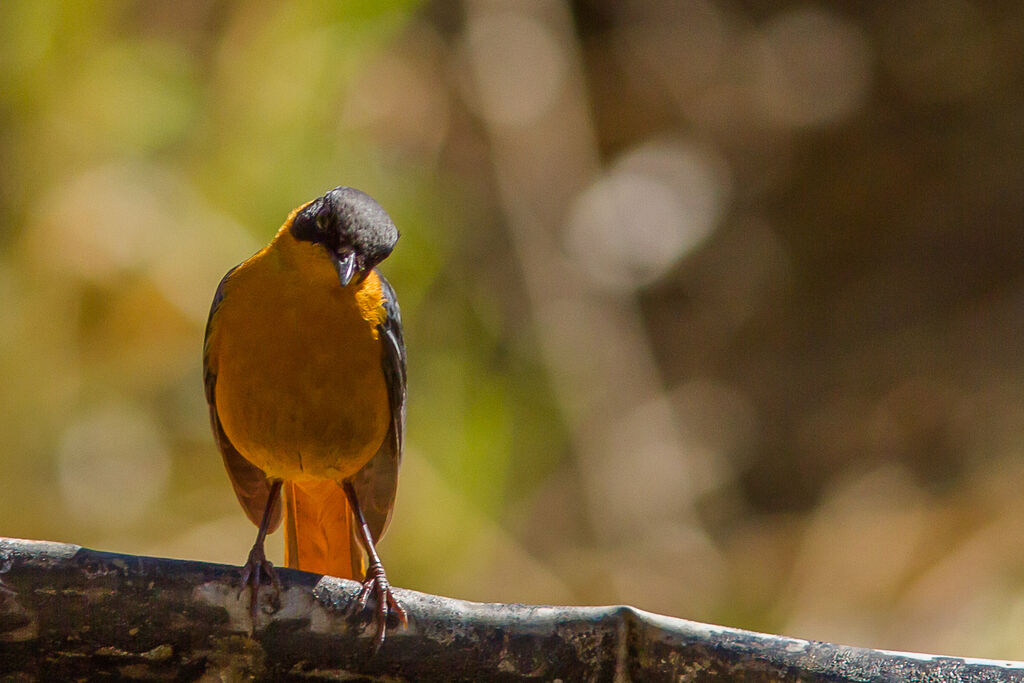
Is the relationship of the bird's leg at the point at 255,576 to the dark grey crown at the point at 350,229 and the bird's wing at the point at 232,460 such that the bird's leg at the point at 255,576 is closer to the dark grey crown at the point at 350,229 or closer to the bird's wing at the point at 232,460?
the bird's wing at the point at 232,460

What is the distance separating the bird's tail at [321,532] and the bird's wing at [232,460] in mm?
57

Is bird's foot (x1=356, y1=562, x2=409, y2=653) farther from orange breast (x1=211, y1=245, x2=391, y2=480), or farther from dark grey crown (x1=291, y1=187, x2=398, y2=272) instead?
dark grey crown (x1=291, y1=187, x2=398, y2=272)

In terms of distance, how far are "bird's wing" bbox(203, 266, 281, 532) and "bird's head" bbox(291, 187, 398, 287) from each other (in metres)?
0.35

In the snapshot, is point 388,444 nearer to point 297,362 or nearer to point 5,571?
point 297,362

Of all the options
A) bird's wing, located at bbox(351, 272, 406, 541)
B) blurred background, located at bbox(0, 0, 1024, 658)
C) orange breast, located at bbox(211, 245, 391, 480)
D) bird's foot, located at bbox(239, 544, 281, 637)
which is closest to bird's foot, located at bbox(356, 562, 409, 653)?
bird's foot, located at bbox(239, 544, 281, 637)

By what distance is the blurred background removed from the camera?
5.33 metres

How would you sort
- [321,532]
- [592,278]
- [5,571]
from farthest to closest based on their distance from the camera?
[592,278] → [321,532] → [5,571]

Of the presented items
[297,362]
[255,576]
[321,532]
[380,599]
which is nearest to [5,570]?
[255,576]

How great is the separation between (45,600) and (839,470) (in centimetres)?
612

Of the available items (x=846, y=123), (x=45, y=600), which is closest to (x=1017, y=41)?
(x=846, y=123)

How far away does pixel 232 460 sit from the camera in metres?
3.12

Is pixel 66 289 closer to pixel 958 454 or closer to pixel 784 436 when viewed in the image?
pixel 784 436

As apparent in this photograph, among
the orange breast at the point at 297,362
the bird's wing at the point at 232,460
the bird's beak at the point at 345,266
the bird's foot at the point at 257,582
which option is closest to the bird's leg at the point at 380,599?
the bird's foot at the point at 257,582

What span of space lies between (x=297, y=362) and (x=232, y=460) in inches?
24.4
